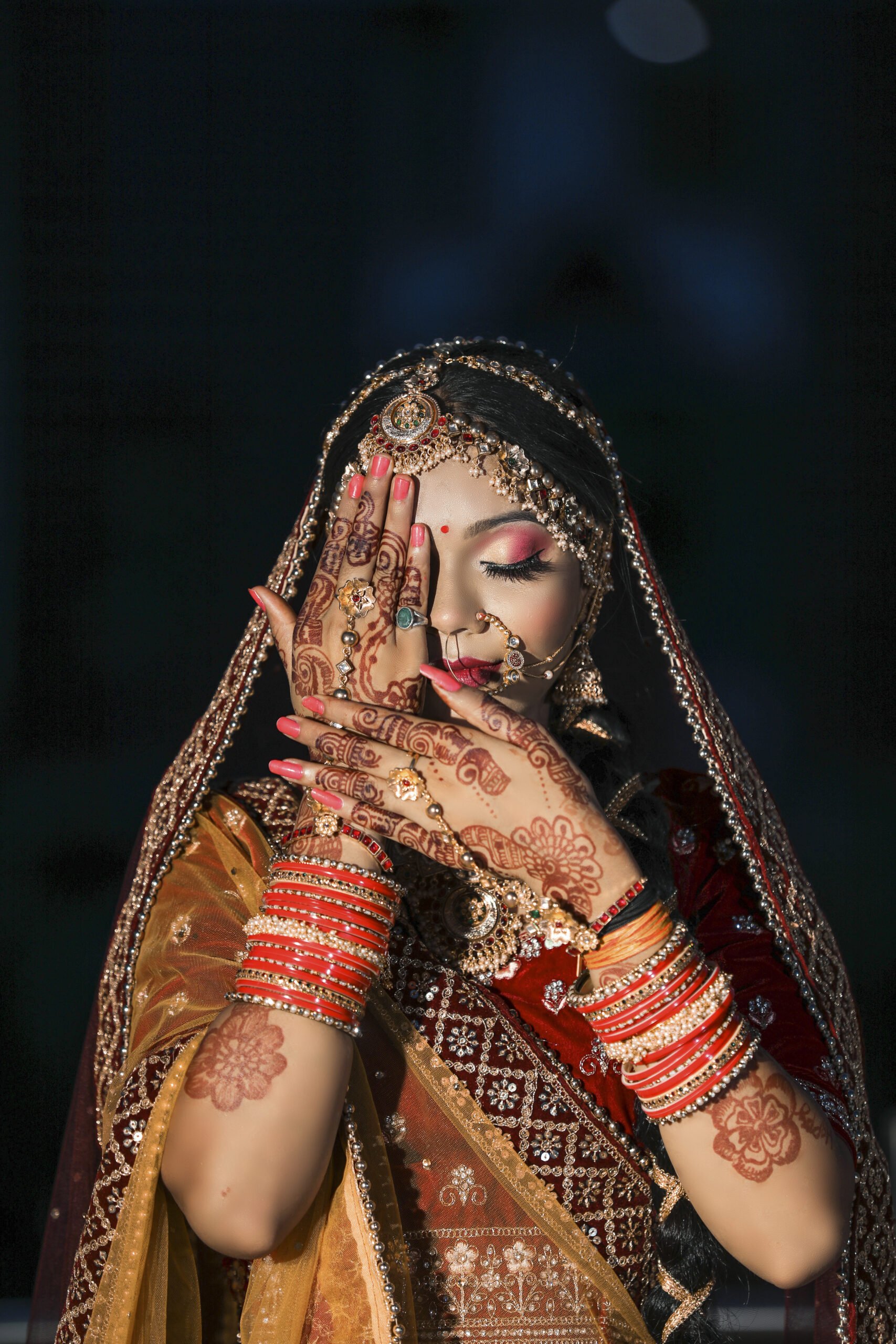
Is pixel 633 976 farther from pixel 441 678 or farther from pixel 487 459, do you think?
pixel 487 459

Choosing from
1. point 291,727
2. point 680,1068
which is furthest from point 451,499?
point 680,1068

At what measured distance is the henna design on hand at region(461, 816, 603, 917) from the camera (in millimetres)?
1191

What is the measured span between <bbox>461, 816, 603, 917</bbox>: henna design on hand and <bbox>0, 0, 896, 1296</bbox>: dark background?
164 cm

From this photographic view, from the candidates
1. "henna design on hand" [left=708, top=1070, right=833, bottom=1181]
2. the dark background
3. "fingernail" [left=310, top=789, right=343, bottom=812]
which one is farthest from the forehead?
the dark background

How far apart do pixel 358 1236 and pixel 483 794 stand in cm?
48

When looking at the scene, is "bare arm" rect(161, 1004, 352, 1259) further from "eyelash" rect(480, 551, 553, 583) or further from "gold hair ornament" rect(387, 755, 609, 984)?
"eyelash" rect(480, 551, 553, 583)

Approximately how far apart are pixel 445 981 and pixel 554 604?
46 centimetres

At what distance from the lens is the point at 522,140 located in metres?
2.79

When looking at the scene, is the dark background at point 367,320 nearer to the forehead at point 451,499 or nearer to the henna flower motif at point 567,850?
the forehead at point 451,499

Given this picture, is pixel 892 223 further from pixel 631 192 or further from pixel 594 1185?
pixel 594 1185

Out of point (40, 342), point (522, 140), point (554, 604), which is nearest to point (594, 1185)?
point (554, 604)

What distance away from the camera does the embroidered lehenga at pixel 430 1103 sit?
4.20ft

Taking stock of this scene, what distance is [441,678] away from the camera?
4.06ft

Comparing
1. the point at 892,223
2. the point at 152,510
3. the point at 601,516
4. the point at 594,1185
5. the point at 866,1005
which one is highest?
the point at 892,223
